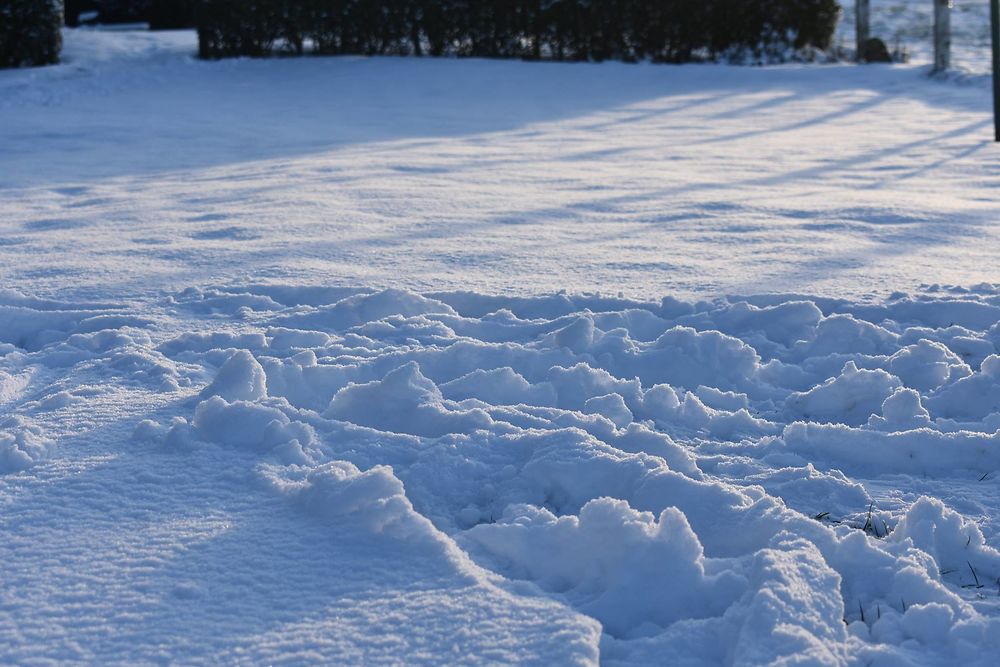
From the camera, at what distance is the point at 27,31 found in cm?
1153

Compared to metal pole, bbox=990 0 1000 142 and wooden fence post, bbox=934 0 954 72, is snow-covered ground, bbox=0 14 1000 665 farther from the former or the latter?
wooden fence post, bbox=934 0 954 72

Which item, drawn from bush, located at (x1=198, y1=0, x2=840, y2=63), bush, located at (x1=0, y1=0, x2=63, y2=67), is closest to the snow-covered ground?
bush, located at (x1=0, y1=0, x2=63, y2=67)

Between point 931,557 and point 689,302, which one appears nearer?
point 931,557

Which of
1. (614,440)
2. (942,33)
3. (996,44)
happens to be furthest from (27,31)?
(614,440)

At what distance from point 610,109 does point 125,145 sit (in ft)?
14.6

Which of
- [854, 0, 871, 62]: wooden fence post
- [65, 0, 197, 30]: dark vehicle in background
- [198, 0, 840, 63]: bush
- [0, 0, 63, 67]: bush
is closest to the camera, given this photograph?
[0, 0, 63, 67]: bush

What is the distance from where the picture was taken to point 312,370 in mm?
3012

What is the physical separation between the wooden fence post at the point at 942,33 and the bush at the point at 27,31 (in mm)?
9479

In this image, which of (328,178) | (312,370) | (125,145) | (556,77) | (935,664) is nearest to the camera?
(935,664)

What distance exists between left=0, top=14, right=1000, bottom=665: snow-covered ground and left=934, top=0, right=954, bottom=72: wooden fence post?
212 inches

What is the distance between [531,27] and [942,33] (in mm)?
4627

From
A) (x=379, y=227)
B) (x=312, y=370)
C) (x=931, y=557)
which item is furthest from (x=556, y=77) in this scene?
(x=931, y=557)

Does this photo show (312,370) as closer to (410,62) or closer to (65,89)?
(65,89)

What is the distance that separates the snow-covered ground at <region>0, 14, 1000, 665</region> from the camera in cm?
189
